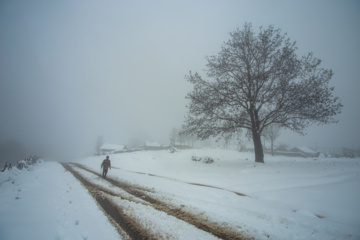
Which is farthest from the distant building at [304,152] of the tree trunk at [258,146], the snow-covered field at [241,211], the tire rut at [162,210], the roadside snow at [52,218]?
the roadside snow at [52,218]

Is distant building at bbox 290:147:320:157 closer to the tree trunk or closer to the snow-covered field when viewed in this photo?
the tree trunk

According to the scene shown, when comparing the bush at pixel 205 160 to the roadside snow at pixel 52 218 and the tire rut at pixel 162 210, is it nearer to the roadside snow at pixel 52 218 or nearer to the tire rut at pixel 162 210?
the tire rut at pixel 162 210

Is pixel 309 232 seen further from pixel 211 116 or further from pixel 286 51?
pixel 286 51

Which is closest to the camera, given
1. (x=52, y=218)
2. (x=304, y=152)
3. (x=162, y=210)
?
(x=52, y=218)

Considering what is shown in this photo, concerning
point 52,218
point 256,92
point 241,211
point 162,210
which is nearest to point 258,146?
point 256,92

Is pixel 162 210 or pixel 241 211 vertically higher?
pixel 241 211

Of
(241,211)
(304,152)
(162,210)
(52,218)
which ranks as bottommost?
(304,152)

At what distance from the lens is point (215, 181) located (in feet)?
34.6

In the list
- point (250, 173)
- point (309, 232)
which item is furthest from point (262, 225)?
point (250, 173)

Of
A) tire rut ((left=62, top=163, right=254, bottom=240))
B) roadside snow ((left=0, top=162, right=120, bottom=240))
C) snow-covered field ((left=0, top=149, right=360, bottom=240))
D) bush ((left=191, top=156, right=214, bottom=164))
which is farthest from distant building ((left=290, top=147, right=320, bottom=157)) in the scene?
roadside snow ((left=0, top=162, right=120, bottom=240))

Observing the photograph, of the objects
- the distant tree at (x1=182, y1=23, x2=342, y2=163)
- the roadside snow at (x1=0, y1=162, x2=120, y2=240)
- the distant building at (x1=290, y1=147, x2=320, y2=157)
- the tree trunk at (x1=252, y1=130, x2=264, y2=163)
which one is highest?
the distant tree at (x1=182, y1=23, x2=342, y2=163)

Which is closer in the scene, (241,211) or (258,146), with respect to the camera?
(241,211)

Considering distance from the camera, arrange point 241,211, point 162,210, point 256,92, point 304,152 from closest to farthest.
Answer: point 241,211
point 162,210
point 256,92
point 304,152

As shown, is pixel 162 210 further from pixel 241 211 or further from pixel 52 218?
pixel 52 218
